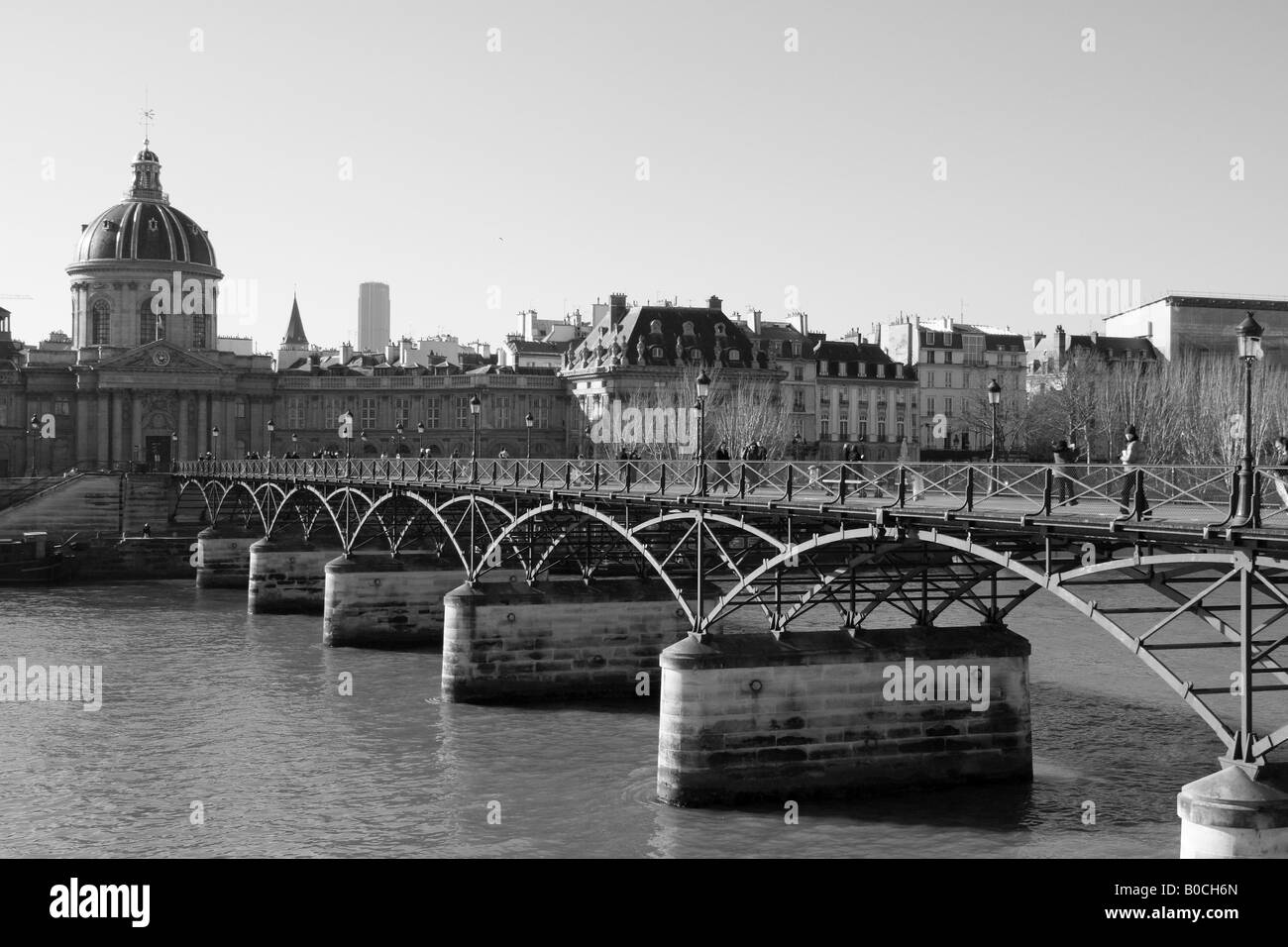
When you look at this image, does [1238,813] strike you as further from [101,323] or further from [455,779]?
[101,323]

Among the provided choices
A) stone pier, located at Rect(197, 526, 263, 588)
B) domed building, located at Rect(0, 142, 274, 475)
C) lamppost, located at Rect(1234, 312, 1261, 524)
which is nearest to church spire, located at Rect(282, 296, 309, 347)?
domed building, located at Rect(0, 142, 274, 475)

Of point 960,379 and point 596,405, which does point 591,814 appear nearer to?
point 596,405

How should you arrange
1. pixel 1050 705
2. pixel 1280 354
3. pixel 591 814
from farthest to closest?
pixel 1280 354, pixel 1050 705, pixel 591 814

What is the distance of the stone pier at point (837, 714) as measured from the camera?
25.7m

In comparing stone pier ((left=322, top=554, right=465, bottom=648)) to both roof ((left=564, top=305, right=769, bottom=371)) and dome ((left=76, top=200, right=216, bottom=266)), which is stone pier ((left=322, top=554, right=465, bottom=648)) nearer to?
roof ((left=564, top=305, right=769, bottom=371))

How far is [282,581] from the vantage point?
58125 mm

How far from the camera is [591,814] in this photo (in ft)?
84.7

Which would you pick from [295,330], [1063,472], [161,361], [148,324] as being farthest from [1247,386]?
[295,330]

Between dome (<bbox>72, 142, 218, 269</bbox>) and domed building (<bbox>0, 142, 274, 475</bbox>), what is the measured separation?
0.08 meters

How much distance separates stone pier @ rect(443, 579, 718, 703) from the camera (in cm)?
3684

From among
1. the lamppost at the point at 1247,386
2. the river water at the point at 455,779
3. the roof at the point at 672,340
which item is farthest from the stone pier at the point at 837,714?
the roof at the point at 672,340
